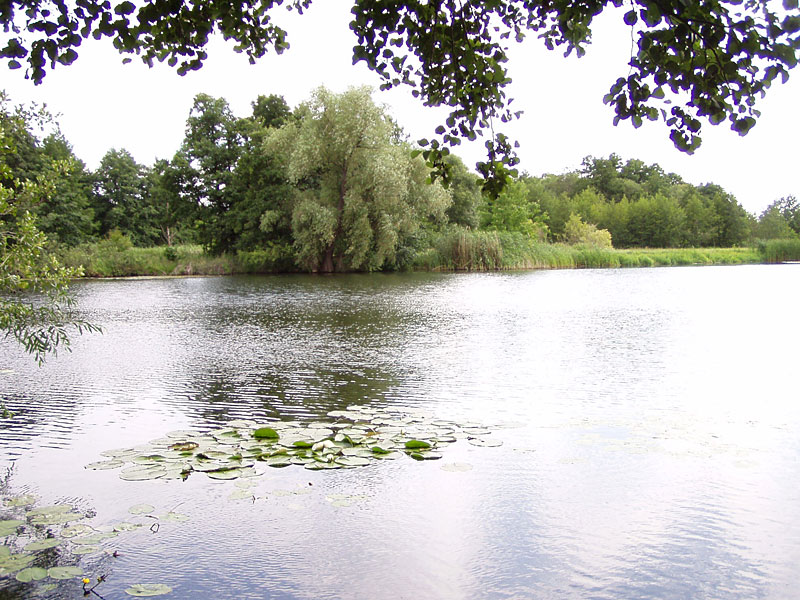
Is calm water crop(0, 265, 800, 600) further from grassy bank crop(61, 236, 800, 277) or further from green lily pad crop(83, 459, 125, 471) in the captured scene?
grassy bank crop(61, 236, 800, 277)

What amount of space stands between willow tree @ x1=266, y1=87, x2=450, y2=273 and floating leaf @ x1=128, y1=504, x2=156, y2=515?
111 ft

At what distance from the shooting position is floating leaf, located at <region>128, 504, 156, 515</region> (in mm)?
4145

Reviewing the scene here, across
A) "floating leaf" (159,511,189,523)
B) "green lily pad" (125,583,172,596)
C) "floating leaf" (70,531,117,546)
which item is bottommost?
"green lily pad" (125,583,172,596)

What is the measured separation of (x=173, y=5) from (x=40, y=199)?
3.78 meters

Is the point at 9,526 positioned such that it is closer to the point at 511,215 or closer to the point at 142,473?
the point at 142,473

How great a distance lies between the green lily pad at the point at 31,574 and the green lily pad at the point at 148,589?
0.42 meters

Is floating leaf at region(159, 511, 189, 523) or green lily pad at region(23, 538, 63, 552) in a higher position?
green lily pad at region(23, 538, 63, 552)

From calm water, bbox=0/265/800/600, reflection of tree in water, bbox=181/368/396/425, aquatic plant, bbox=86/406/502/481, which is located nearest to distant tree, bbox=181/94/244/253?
Answer: calm water, bbox=0/265/800/600

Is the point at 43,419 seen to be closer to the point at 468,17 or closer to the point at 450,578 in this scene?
the point at 450,578

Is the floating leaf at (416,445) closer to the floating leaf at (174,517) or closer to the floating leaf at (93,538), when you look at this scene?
the floating leaf at (174,517)

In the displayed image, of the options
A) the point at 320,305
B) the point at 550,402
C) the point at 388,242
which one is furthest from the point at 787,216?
the point at 550,402

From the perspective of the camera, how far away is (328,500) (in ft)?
14.4

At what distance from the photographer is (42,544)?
11.8 feet

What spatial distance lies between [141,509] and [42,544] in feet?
2.17
